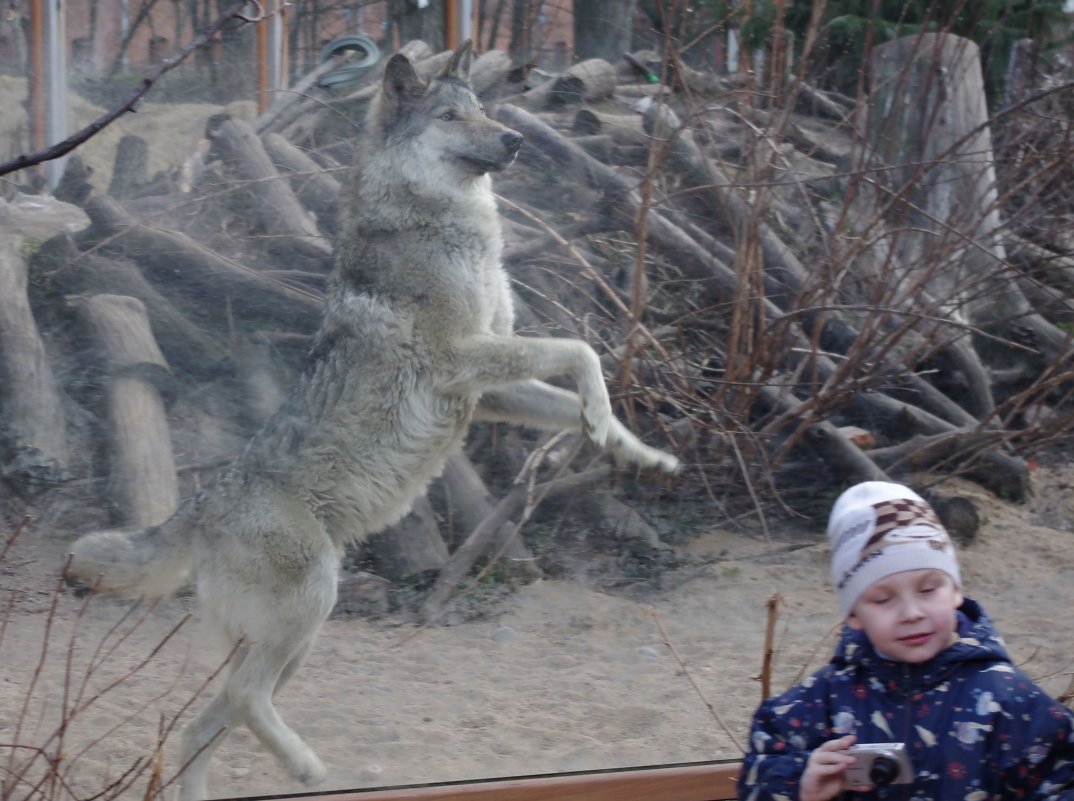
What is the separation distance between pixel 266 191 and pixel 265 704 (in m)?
3.00

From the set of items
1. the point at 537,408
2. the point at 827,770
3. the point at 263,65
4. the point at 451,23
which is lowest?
the point at 537,408

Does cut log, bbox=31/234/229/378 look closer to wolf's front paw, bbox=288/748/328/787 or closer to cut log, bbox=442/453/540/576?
cut log, bbox=442/453/540/576

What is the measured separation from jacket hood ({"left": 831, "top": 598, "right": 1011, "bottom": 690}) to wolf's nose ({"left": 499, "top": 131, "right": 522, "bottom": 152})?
2585mm

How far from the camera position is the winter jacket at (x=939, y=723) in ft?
5.80

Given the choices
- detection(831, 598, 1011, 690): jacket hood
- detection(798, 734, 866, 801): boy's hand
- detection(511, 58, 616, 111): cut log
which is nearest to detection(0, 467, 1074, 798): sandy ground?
detection(831, 598, 1011, 690): jacket hood

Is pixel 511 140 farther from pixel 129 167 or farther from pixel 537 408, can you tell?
pixel 129 167

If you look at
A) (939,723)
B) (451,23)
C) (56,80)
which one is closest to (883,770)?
(939,723)

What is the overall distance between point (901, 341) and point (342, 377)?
121 inches

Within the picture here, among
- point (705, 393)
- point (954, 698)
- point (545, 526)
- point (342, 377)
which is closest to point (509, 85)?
point (705, 393)

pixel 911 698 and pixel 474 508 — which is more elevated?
pixel 911 698

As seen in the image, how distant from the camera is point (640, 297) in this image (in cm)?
509

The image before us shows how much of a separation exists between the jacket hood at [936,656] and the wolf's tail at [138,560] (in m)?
2.35

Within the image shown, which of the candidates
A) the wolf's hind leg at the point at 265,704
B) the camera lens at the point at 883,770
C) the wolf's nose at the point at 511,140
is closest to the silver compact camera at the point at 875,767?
the camera lens at the point at 883,770

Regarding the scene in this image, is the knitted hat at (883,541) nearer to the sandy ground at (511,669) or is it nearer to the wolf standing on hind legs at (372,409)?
the sandy ground at (511,669)
